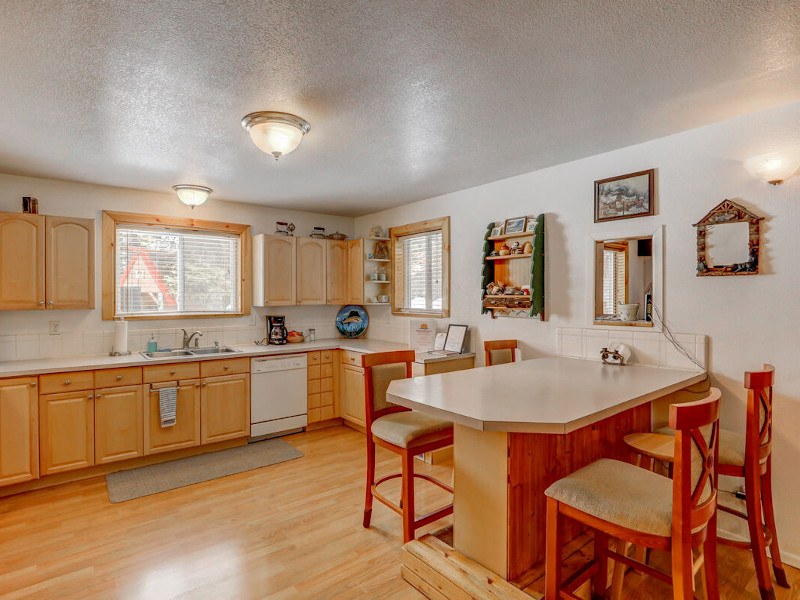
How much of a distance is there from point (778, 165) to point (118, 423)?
16.0ft

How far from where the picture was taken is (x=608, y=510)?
1465mm

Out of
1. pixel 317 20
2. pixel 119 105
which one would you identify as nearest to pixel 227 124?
pixel 119 105

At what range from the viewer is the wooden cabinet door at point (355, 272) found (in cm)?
511

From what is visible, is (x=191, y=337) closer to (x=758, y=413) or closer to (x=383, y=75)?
(x=383, y=75)

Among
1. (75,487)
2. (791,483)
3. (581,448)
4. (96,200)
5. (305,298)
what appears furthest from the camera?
(305,298)

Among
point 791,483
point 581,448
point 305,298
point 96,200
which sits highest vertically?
point 96,200

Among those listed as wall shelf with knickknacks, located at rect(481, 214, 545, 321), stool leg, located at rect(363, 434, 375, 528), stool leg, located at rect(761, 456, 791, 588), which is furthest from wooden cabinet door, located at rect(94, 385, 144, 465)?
stool leg, located at rect(761, 456, 791, 588)

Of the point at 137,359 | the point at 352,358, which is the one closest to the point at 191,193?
the point at 137,359

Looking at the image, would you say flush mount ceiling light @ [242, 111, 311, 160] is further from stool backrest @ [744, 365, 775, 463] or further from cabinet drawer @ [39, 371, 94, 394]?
stool backrest @ [744, 365, 775, 463]

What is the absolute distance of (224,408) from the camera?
13.4ft

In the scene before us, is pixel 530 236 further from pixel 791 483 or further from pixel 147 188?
pixel 147 188

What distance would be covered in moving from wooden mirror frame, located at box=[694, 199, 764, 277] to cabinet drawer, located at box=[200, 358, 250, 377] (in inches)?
150

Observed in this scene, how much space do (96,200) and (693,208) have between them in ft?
15.9

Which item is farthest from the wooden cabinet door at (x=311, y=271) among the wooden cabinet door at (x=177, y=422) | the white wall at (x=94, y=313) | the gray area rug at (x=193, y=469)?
the gray area rug at (x=193, y=469)
